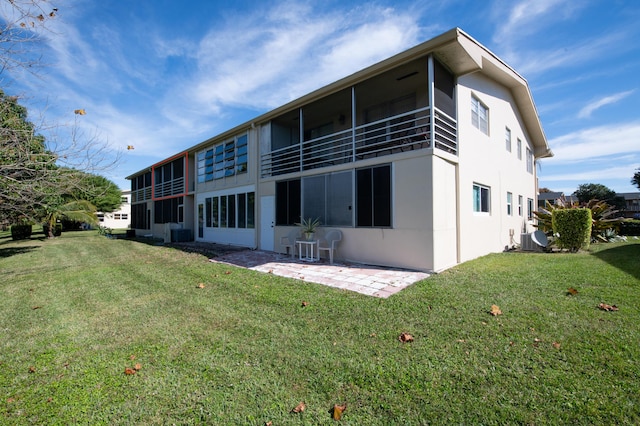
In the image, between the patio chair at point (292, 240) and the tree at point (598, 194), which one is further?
the tree at point (598, 194)

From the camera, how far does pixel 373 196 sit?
8477mm

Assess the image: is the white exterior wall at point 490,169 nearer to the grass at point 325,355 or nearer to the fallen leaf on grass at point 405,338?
the grass at point 325,355

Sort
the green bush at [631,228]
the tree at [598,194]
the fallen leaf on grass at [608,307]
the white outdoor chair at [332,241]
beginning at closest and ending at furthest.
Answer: the fallen leaf on grass at [608,307], the white outdoor chair at [332,241], the green bush at [631,228], the tree at [598,194]

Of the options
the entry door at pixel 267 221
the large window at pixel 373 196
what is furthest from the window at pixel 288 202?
the large window at pixel 373 196

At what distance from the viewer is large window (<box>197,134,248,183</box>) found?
14104mm

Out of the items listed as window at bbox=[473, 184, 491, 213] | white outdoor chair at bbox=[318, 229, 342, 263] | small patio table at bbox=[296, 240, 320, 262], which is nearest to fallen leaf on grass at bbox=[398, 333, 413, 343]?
white outdoor chair at bbox=[318, 229, 342, 263]

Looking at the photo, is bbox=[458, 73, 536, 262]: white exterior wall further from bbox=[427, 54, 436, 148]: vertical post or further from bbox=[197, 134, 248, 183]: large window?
bbox=[197, 134, 248, 183]: large window

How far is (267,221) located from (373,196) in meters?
5.50

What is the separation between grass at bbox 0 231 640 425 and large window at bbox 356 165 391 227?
2841 mm

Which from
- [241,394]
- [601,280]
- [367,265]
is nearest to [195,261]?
[367,265]

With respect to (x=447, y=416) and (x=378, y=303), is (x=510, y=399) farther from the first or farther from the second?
(x=378, y=303)

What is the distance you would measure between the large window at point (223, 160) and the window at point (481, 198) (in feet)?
32.8

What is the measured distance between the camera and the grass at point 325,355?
231cm

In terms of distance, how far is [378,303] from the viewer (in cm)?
488
